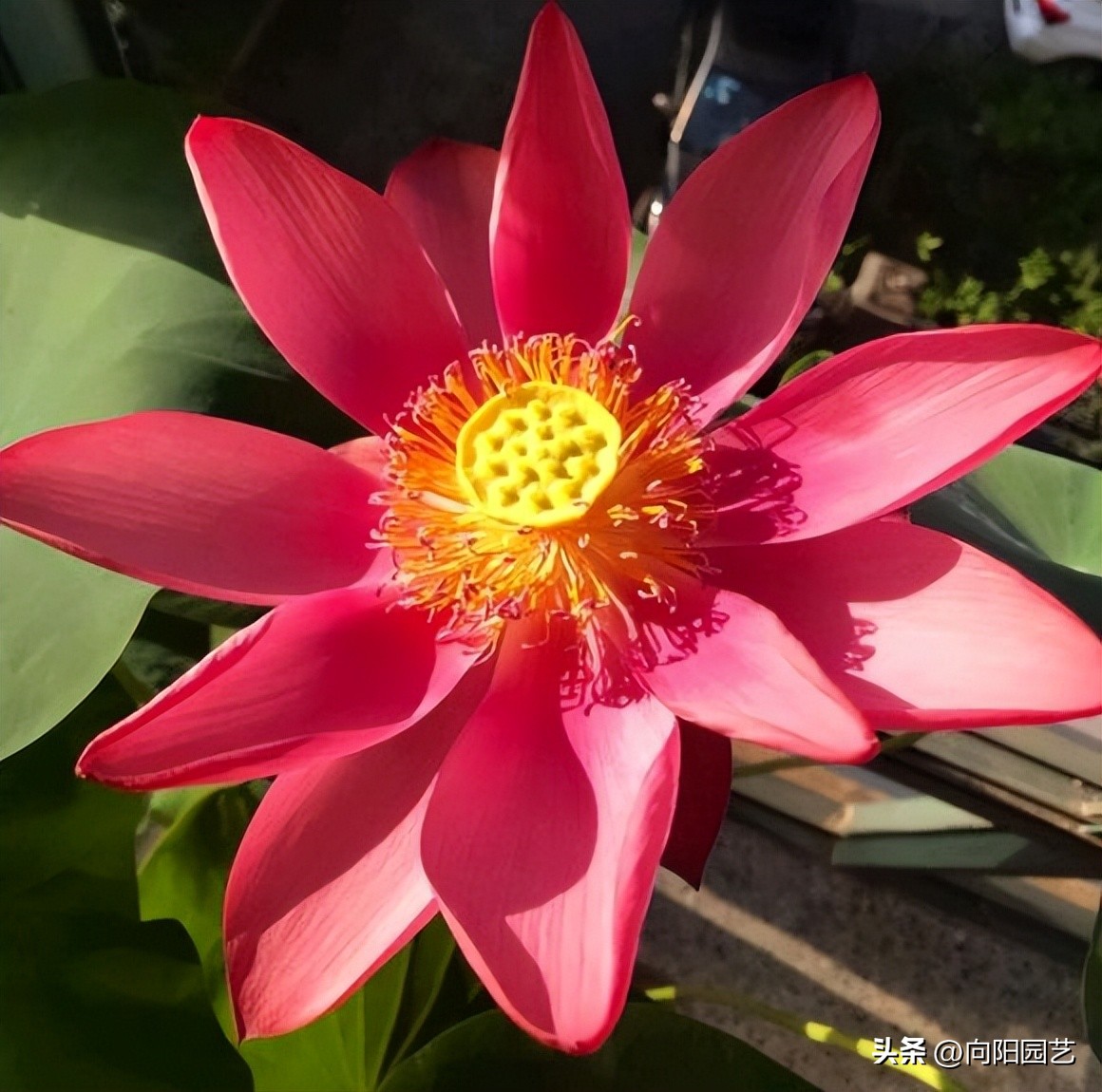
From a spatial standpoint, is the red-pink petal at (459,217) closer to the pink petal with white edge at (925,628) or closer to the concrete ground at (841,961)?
the pink petal with white edge at (925,628)

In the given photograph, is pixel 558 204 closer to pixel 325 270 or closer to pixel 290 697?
pixel 325 270

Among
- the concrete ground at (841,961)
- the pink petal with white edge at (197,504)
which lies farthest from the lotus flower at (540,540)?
the concrete ground at (841,961)

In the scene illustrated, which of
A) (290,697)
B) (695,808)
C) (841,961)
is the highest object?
(290,697)

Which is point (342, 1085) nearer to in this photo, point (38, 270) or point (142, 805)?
point (142, 805)

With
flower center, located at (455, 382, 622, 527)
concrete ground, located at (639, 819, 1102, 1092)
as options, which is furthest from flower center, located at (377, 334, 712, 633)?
concrete ground, located at (639, 819, 1102, 1092)

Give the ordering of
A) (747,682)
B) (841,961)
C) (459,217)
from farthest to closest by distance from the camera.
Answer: (841,961)
(459,217)
(747,682)

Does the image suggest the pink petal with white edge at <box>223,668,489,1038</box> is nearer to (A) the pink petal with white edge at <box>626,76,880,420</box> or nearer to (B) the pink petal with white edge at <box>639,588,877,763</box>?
(B) the pink petal with white edge at <box>639,588,877,763</box>

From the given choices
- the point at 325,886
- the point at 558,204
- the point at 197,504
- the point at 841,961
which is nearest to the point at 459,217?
the point at 558,204

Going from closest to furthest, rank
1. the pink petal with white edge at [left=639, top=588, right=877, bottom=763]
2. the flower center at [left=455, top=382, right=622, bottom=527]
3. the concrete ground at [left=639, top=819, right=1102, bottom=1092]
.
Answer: the pink petal with white edge at [left=639, top=588, right=877, bottom=763], the flower center at [left=455, top=382, right=622, bottom=527], the concrete ground at [left=639, top=819, right=1102, bottom=1092]

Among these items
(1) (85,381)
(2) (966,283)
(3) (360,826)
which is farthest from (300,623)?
(2) (966,283)
